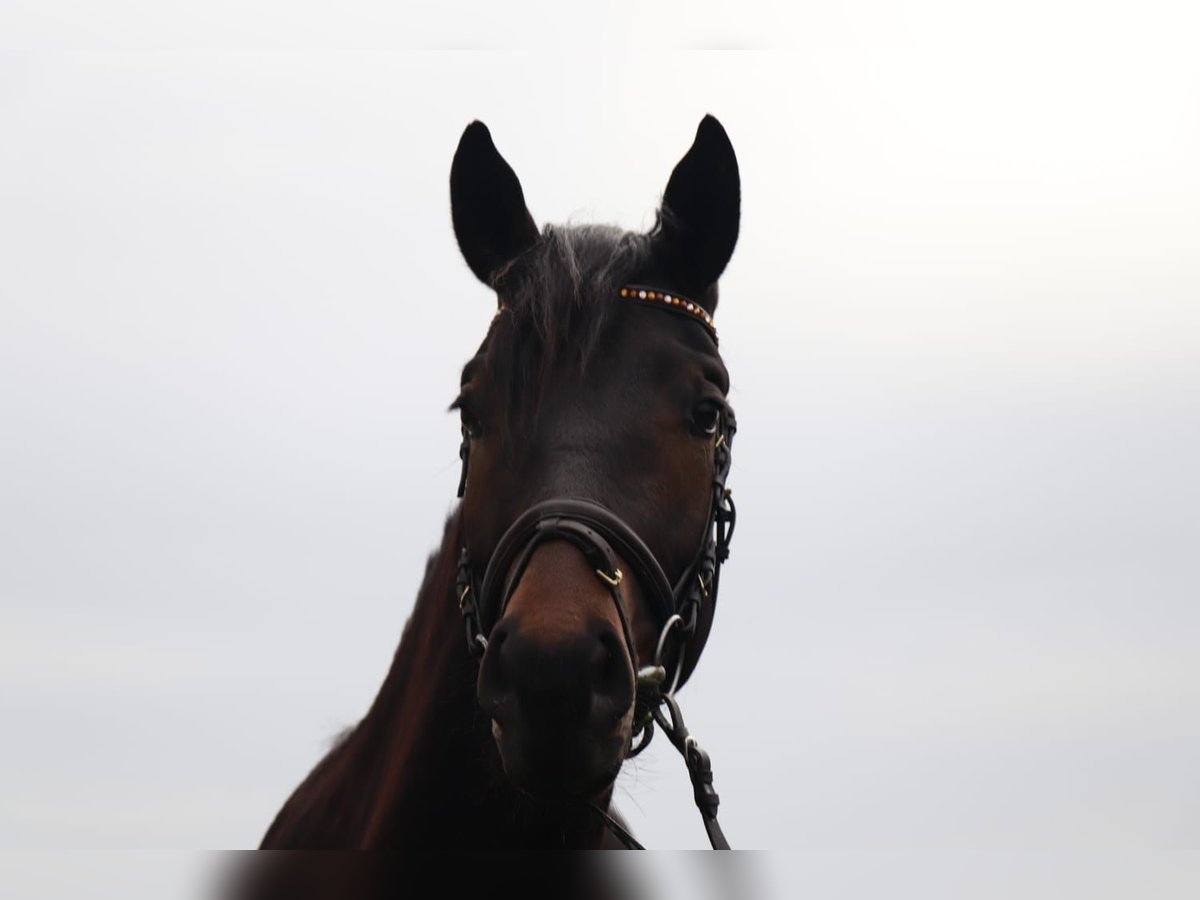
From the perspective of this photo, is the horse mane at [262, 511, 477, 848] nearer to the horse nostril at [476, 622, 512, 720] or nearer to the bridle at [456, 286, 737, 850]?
the bridle at [456, 286, 737, 850]

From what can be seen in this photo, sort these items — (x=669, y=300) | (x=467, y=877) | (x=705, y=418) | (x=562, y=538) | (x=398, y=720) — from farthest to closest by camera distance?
(x=398, y=720) < (x=669, y=300) < (x=705, y=418) < (x=467, y=877) < (x=562, y=538)

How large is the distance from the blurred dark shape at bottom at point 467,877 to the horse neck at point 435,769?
0.06m

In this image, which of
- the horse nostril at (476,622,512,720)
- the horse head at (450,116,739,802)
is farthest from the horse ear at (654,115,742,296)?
the horse nostril at (476,622,512,720)

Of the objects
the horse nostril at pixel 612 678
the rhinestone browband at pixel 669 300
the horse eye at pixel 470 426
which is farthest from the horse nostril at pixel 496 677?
the rhinestone browband at pixel 669 300

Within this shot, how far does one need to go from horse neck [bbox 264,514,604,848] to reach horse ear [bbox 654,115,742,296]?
1.35 meters

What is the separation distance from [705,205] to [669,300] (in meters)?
0.49

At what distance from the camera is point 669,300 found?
14.8 feet

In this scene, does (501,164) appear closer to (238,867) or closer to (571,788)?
(571,788)

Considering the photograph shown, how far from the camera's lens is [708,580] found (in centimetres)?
436

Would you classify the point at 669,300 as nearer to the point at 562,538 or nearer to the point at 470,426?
the point at 470,426

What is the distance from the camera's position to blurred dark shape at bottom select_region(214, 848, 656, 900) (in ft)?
13.7

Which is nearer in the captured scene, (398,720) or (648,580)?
(648,580)

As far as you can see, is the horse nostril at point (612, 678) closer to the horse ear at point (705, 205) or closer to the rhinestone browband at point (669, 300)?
the rhinestone browband at point (669, 300)

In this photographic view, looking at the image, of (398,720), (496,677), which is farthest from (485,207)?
(496,677)
